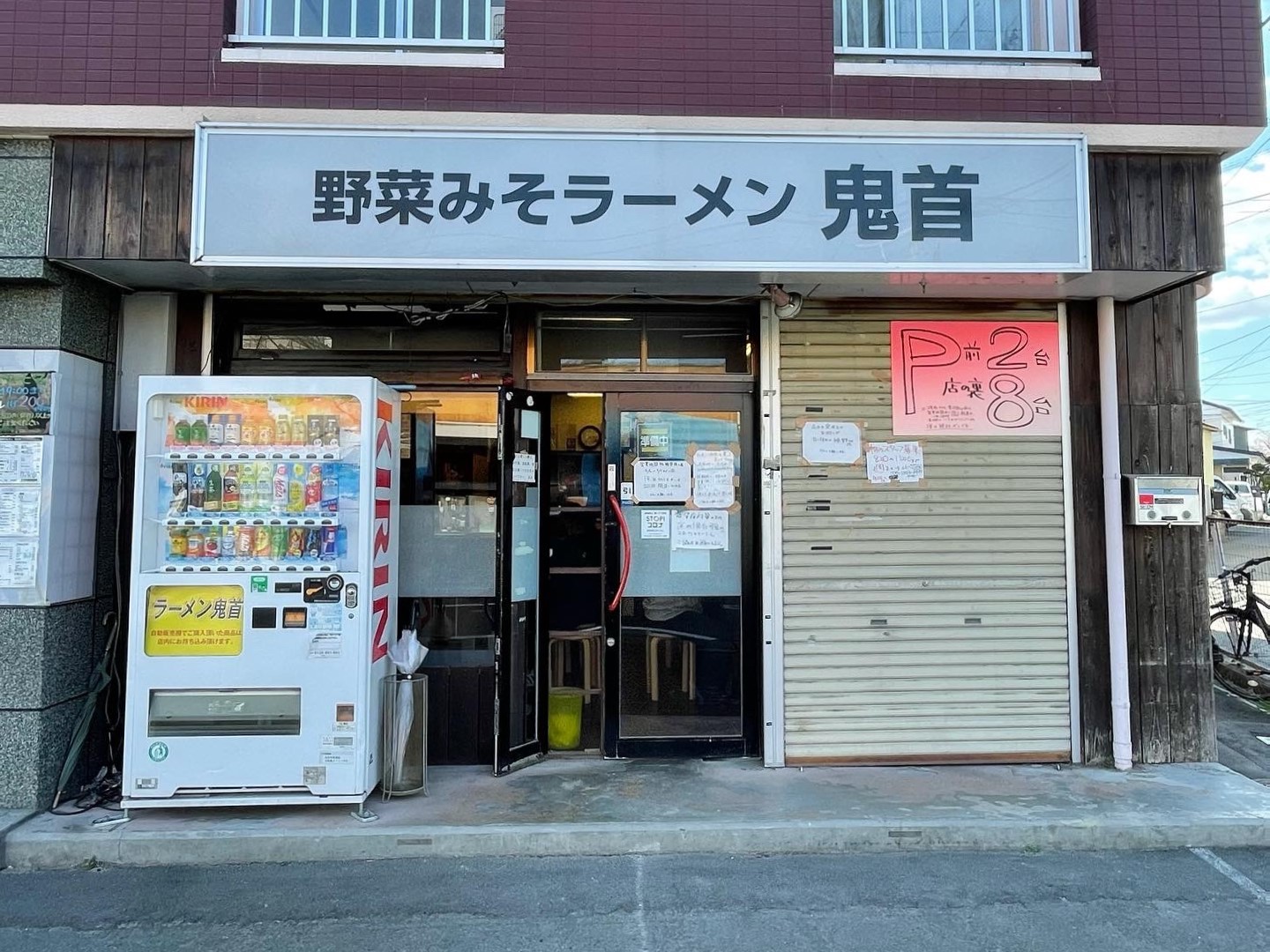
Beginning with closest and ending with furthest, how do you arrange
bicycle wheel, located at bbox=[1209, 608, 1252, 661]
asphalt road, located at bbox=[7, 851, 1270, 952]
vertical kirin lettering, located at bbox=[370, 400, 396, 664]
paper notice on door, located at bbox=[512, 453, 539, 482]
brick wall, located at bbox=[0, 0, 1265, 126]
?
1. asphalt road, located at bbox=[7, 851, 1270, 952]
2. vertical kirin lettering, located at bbox=[370, 400, 396, 664]
3. brick wall, located at bbox=[0, 0, 1265, 126]
4. paper notice on door, located at bbox=[512, 453, 539, 482]
5. bicycle wheel, located at bbox=[1209, 608, 1252, 661]

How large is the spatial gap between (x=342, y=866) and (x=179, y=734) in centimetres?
121

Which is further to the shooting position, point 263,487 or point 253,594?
point 263,487

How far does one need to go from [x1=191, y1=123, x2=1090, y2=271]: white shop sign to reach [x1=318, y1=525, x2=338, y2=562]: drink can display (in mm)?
1532

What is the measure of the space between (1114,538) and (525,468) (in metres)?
→ 4.01

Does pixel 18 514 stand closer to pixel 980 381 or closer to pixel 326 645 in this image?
pixel 326 645

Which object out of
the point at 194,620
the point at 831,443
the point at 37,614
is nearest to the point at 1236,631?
the point at 831,443

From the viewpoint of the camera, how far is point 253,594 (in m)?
4.51

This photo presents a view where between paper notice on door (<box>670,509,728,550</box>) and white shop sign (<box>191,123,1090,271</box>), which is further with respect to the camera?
paper notice on door (<box>670,509,728,550</box>)

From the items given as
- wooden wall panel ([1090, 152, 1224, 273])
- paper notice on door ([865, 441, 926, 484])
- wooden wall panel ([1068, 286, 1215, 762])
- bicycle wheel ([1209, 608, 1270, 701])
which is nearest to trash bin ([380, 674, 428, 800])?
paper notice on door ([865, 441, 926, 484])

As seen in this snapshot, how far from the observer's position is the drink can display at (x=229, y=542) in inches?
180

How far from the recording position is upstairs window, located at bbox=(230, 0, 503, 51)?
5301 millimetres

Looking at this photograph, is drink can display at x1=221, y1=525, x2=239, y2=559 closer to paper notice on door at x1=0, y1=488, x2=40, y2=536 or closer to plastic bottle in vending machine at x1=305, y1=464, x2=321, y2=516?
plastic bottle in vending machine at x1=305, y1=464, x2=321, y2=516

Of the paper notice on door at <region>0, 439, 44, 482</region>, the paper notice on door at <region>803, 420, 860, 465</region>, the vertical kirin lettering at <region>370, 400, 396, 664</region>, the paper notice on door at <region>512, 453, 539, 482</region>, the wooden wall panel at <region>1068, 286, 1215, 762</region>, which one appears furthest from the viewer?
the paper notice on door at <region>803, 420, 860, 465</region>

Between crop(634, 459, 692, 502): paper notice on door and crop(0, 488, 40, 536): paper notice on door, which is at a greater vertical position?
crop(634, 459, 692, 502): paper notice on door
